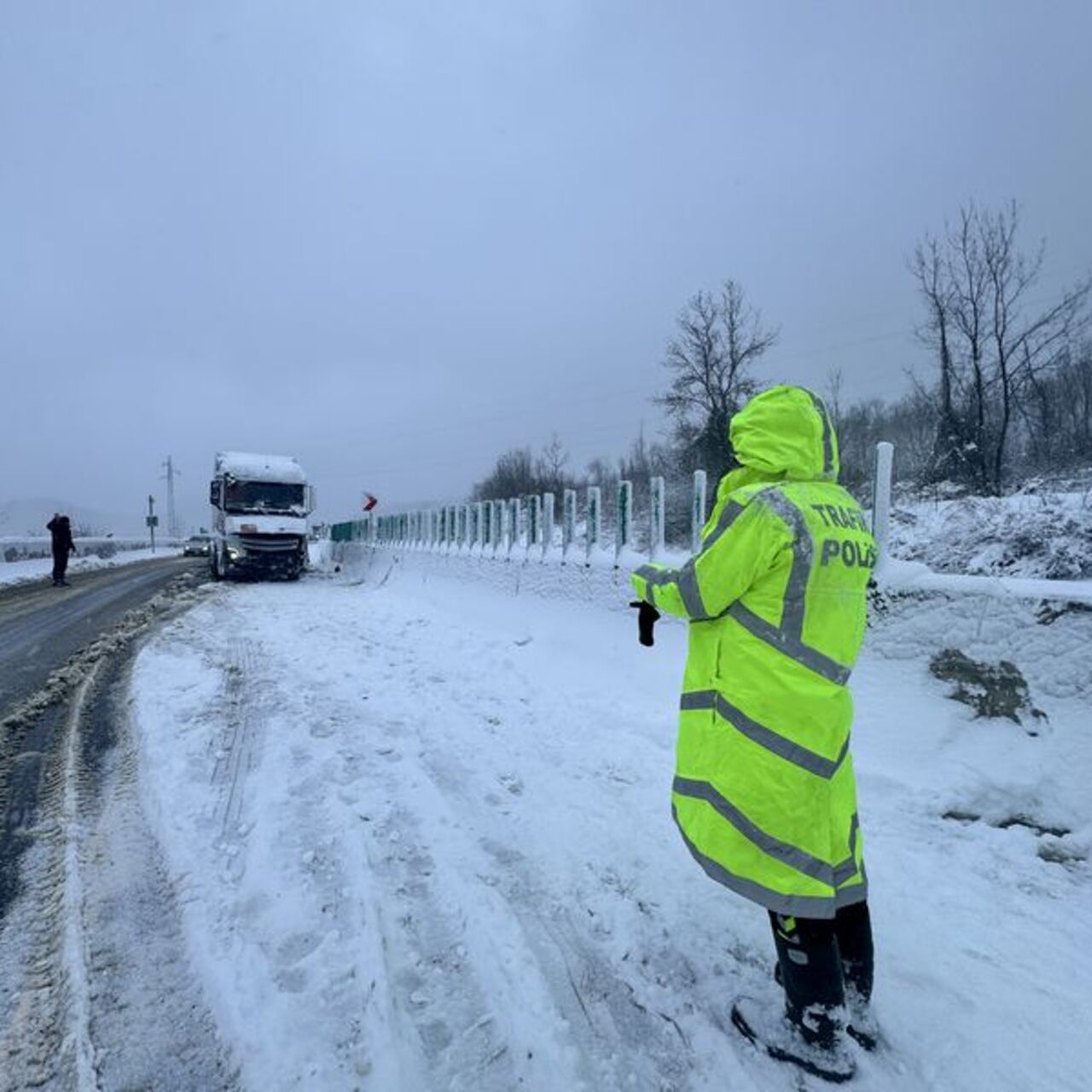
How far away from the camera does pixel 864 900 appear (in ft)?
7.27

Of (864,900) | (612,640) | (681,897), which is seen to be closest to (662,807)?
(681,897)

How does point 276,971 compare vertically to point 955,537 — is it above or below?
below

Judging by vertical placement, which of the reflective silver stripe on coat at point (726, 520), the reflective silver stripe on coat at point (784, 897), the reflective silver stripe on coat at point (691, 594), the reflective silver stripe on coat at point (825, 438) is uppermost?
the reflective silver stripe on coat at point (825, 438)

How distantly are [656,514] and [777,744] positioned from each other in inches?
234

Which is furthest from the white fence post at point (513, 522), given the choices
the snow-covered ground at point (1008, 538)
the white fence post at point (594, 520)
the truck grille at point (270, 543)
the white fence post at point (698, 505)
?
the truck grille at point (270, 543)

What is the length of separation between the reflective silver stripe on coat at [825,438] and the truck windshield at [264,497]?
17644 millimetres

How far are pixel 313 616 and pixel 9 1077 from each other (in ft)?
29.2

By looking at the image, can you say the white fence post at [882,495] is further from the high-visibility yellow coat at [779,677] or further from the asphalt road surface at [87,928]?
the asphalt road surface at [87,928]

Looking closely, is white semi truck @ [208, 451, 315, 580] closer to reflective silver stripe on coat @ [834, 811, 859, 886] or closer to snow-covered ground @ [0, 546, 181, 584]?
snow-covered ground @ [0, 546, 181, 584]

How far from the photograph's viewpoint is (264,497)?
59.5 feet

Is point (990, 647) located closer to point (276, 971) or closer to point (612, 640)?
point (612, 640)

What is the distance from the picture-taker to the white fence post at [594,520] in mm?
8742

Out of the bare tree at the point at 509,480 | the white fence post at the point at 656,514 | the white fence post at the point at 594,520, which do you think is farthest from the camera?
the bare tree at the point at 509,480

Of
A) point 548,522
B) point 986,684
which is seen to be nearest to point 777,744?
point 986,684
